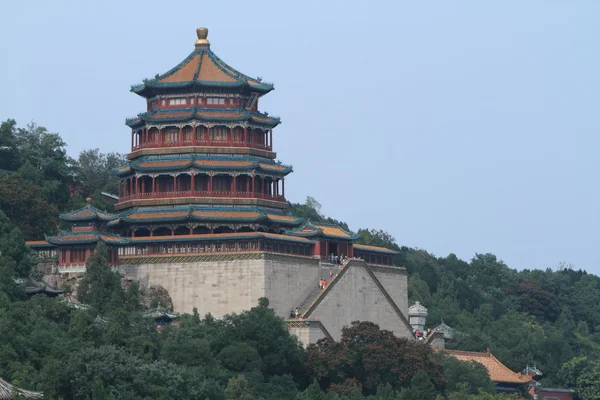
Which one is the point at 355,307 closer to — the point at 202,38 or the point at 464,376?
the point at 464,376

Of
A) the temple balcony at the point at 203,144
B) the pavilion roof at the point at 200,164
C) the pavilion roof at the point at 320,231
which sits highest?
the temple balcony at the point at 203,144

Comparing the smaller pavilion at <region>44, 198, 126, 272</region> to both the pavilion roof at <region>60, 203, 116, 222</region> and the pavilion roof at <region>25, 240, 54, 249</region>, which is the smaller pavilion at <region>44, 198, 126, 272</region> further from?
the pavilion roof at <region>25, 240, 54, 249</region>

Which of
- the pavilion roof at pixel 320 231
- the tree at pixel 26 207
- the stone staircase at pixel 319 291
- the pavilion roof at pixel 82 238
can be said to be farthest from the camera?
the tree at pixel 26 207

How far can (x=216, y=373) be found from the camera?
8162 centimetres

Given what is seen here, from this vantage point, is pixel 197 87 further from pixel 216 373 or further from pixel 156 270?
pixel 216 373

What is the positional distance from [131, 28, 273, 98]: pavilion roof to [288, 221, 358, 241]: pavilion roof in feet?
31.0

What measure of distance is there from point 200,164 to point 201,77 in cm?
585

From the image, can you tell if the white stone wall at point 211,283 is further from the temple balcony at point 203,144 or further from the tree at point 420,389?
the tree at point 420,389

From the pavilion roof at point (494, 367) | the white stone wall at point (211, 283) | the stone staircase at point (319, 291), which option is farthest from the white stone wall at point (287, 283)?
the pavilion roof at point (494, 367)

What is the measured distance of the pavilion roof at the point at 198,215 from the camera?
96438mm

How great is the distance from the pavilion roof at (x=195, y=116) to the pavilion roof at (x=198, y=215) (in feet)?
18.2

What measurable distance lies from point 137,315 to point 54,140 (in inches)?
1204

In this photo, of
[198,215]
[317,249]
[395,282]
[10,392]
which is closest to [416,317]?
[395,282]

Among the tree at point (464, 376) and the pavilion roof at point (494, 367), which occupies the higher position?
the pavilion roof at point (494, 367)
